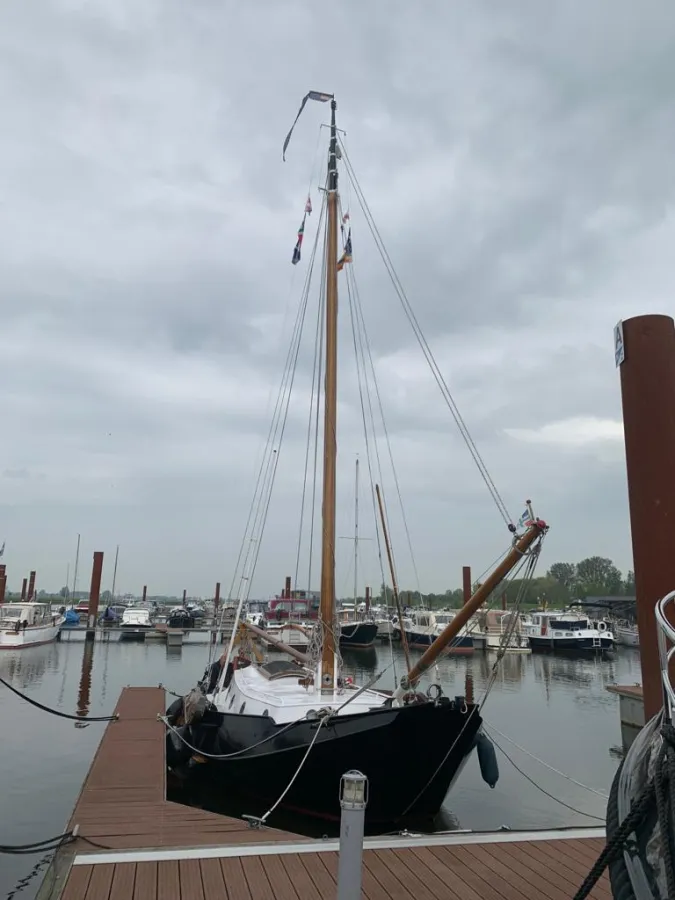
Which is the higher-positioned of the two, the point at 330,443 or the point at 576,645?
the point at 330,443

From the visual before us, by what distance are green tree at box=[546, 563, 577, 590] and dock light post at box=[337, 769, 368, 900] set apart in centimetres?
14934

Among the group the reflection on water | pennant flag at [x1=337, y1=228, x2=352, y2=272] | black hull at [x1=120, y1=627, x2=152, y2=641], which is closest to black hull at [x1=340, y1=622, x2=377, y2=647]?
black hull at [x1=120, y1=627, x2=152, y2=641]

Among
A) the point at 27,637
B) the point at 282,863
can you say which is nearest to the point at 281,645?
the point at 282,863

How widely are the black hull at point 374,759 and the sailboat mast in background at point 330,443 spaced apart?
1866mm

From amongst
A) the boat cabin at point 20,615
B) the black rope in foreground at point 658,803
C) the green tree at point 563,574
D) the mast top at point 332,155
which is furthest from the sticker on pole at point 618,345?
the green tree at point 563,574

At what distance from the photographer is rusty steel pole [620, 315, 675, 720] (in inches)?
153

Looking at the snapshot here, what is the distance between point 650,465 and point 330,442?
9.66 m

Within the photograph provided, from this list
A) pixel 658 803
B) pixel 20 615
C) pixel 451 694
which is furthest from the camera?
pixel 20 615

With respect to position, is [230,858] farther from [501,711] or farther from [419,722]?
[501,711]

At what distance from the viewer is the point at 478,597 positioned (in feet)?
29.5

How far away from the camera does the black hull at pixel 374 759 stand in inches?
363

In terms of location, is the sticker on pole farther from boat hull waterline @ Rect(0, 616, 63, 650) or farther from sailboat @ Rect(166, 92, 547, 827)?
boat hull waterline @ Rect(0, 616, 63, 650)

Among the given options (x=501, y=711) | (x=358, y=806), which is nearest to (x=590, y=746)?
(x=501, y=711)

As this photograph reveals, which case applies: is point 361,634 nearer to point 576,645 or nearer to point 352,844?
point 576,645
